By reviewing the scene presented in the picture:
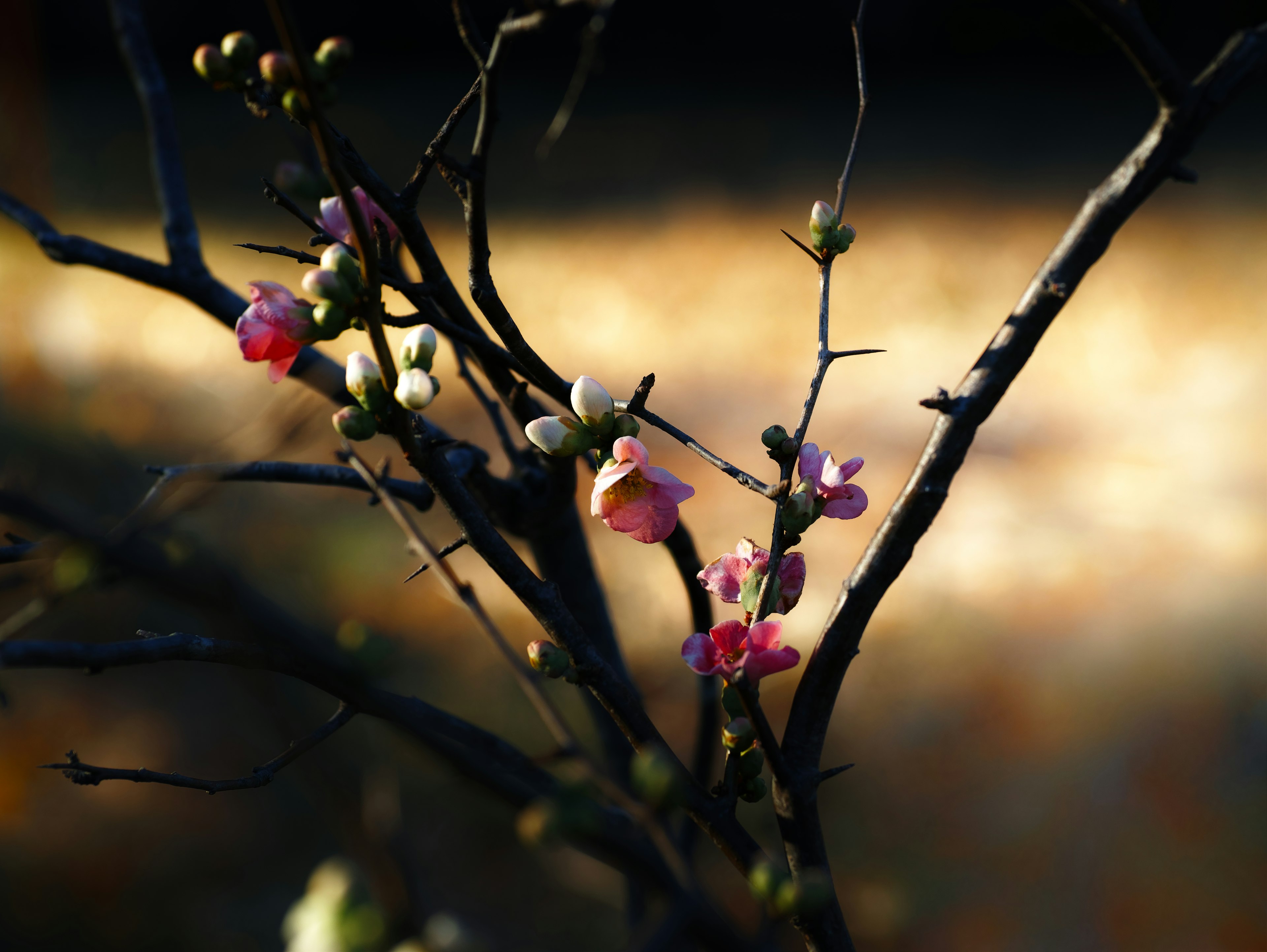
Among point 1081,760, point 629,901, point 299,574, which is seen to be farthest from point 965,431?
point 299,574

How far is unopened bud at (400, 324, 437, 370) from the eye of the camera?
12.0 inches

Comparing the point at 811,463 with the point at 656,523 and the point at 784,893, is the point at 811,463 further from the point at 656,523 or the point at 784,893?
the point at 784,893

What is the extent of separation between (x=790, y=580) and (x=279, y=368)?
25cm

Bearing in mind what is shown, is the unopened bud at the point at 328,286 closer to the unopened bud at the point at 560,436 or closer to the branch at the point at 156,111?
the unopened bud at the point at 560,436

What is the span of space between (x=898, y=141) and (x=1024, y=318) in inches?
60.7

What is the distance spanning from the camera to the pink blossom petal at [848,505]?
1.21 ft

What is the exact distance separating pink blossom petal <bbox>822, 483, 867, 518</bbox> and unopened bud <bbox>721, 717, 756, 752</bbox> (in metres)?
0.10

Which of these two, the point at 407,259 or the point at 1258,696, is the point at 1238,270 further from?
the point at 407,259

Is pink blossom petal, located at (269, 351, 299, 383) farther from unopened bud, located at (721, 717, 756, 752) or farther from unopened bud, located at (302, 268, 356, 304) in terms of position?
unopened bud, located at (721, 717, 756, 752)

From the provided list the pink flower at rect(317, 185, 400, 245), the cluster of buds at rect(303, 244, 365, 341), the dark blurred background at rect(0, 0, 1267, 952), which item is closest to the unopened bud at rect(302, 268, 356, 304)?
the cluster of buds at rect(303, 244, 365, 341)

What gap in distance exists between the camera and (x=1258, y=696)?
3.98ft

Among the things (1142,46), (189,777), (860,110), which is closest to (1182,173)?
(1142,46)

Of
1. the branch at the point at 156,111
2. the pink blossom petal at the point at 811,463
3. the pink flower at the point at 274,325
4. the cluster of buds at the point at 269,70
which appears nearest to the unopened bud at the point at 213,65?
the cluster of buds at the point at 269,70

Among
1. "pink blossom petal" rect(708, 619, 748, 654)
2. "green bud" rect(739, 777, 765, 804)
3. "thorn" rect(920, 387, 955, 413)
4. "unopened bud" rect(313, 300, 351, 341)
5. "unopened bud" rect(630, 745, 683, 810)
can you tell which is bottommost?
"unopened bud" rect(630, 745, 683, 810)
